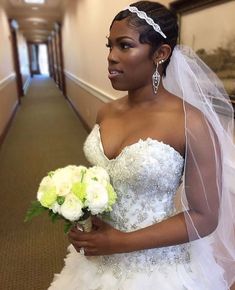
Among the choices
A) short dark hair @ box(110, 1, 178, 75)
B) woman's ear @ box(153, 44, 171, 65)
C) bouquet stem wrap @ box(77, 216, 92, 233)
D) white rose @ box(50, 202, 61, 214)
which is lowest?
bouquet stem wrap @ box(77, 216, 92, 233)

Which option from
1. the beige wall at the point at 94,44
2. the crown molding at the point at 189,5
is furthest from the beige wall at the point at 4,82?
the crown molding at the point at 189,5

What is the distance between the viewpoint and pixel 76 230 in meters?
1.02

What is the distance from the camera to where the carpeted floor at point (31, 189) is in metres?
2.18

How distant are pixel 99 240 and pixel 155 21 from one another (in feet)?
2.32

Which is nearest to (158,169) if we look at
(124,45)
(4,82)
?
(124,45)

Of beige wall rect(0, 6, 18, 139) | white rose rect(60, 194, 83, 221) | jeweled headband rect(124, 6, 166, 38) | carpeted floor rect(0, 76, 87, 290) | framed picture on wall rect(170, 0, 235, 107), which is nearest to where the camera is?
white rose rect(60, 194, 83, 221)

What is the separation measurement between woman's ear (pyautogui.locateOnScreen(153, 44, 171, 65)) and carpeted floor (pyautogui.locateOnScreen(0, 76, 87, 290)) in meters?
1.65

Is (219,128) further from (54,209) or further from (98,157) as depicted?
(54,209)

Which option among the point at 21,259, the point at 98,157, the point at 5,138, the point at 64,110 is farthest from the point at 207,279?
the point at 64,110

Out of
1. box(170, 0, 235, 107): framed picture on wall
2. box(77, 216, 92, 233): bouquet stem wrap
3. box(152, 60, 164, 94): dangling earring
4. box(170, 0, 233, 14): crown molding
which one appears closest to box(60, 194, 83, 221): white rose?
box(77, 216, 92, 233): bouquet stem wrap

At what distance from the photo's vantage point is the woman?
969mm

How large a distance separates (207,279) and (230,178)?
361 millimetres

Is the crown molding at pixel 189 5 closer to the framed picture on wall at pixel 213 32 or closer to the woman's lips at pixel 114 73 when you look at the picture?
the framed picture on wall at pixel 213 32

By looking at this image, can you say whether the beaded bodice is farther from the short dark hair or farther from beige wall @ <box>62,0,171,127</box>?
beige wall @ <box>62,0,171,127</box>
